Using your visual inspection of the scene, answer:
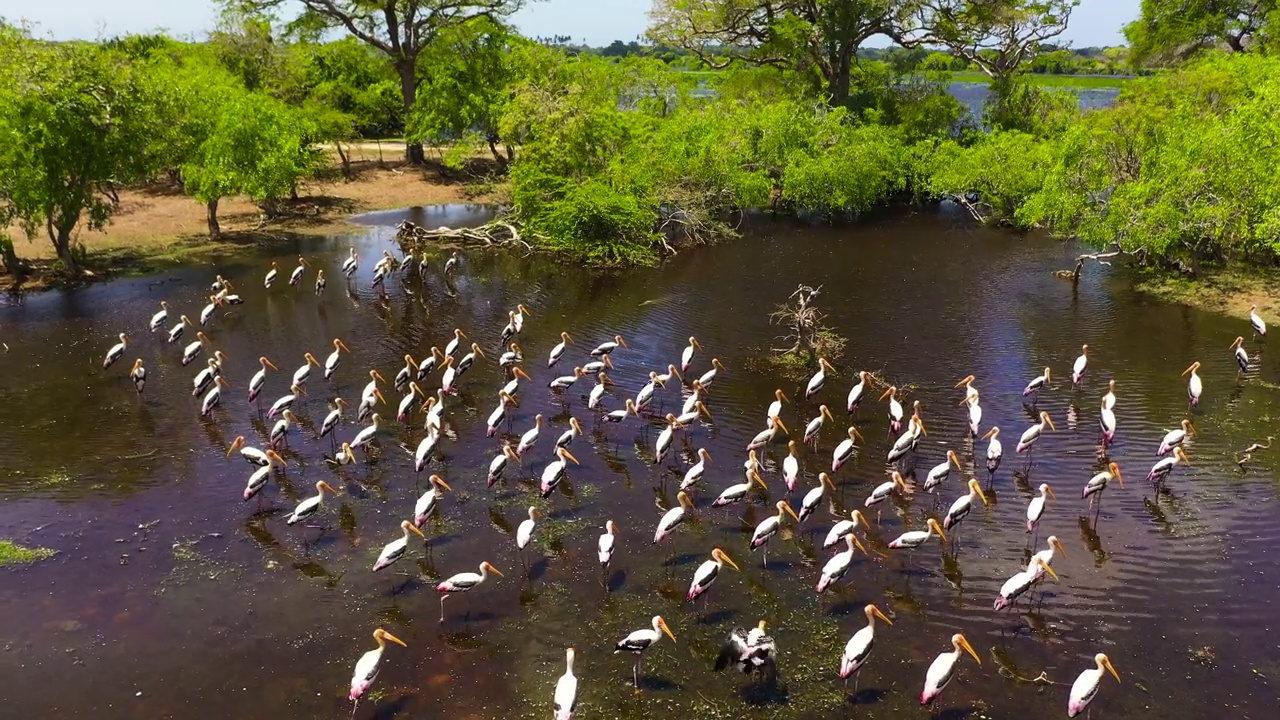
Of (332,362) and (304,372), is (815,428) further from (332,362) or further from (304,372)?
(304,372)

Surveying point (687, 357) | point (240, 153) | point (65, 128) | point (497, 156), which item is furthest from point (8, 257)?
point (497, 156)

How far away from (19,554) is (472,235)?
26.0m

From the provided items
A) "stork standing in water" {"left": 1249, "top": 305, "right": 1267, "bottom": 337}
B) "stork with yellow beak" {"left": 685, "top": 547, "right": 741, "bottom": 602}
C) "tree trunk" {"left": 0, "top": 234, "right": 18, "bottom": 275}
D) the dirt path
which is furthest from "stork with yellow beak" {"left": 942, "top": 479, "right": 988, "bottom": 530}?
"tree trunk" {"left": 0, "top": 234, "right": 18, "bottom": 275}

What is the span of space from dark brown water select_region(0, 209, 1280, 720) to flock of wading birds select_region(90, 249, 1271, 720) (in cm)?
43

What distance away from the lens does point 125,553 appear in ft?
50.3

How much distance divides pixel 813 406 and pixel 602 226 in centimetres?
1711

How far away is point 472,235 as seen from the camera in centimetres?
3925

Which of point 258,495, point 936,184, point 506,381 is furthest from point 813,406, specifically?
point 936,184

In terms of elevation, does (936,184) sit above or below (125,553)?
above

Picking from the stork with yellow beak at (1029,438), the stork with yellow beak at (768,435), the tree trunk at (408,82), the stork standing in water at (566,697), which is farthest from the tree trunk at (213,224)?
the stork with yellow beak at (1029,438)

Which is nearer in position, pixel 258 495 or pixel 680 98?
pixel 258 495

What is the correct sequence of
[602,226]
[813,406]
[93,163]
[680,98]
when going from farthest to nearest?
1. [680,98]
2. [602,226]
3. [93,163]
4. [813,406]

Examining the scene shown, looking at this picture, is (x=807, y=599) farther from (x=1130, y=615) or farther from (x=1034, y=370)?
(x=1034, y=370)

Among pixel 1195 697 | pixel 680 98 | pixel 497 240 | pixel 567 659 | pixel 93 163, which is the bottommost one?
pixel 1195 697
